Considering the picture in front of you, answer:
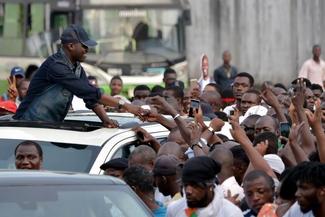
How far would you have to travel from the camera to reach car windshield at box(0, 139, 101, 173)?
10.7 metres

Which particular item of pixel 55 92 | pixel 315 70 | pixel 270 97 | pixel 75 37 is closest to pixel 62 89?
pixel 55 92

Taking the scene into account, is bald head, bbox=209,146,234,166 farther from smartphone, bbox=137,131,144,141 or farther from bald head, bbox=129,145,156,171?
smartphone, bbox=137,131,144,141

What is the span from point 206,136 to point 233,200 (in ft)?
7.50

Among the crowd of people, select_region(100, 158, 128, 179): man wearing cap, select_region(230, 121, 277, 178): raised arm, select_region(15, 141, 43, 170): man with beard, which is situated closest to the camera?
the crowd of people

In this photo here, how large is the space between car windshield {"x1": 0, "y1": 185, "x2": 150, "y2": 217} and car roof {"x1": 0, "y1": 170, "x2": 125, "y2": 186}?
0.04 meters

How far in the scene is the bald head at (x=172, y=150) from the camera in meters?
11.2

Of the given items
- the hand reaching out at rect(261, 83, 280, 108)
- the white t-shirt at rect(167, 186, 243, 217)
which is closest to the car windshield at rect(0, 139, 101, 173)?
the white t-shirt at rect(167, 186, 243, 217)

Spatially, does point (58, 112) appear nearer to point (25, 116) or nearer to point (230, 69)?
point (25, 116)

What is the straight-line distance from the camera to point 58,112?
11844mm

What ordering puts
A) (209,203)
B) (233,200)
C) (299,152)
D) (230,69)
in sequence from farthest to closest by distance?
(230,69), (299,152), (233,200), (209,203)

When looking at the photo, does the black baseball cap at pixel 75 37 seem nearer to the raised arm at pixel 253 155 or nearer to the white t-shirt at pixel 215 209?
the raised arm at pixel 253 155

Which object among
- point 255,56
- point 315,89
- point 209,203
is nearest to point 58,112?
point 209,203

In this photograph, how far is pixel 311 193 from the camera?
855cm

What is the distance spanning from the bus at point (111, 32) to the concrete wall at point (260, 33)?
4.65 m
